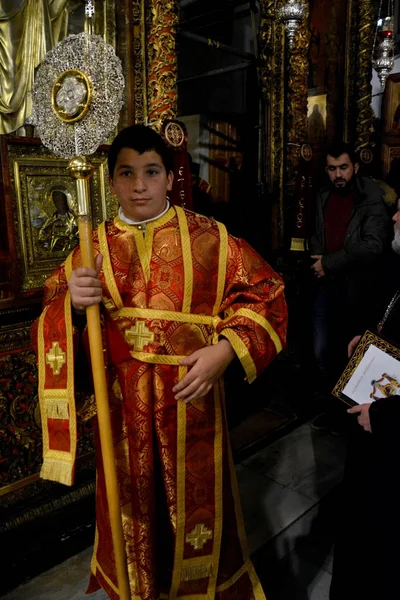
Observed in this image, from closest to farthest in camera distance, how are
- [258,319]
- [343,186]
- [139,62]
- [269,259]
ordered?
[258,319], [139,62], [343,186], [269,259]

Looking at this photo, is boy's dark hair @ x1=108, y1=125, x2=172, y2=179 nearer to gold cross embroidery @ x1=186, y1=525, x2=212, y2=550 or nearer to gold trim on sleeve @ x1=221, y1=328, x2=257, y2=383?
gold trim on sleeve @ x1=221, y1=328, x2=257, y2=383

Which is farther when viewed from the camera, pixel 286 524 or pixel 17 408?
pixel 286 524

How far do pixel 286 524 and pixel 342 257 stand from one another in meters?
1.91

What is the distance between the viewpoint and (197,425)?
1.75 m

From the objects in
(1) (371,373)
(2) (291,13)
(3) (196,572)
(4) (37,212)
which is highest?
(2) (291,13)

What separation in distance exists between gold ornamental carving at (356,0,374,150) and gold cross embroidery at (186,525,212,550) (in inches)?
167

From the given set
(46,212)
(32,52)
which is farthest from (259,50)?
(46,212)

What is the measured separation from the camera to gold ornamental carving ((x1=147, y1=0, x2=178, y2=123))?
9.34ft

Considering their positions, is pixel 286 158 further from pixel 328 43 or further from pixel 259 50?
pixel 328 43

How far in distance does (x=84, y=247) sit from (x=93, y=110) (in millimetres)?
387

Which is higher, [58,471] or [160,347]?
[160,347]

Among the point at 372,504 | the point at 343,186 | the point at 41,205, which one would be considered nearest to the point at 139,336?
the point at 372,504

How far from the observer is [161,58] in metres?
2.86

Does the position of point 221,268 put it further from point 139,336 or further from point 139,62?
point 139,62
